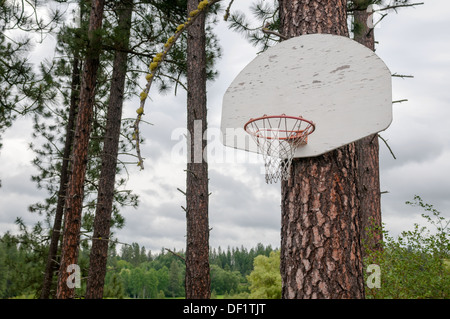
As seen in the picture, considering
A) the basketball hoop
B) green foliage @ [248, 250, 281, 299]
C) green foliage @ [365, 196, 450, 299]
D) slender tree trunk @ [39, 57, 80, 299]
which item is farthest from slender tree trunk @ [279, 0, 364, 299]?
green foliage @ [248, 250, 281, 299]

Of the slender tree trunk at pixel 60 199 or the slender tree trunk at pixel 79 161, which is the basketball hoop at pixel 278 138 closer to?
the slender tree trunk at pixel 79 161

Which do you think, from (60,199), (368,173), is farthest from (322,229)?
(60,199)

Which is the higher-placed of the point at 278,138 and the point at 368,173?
the point at 368,173

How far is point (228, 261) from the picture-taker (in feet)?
117

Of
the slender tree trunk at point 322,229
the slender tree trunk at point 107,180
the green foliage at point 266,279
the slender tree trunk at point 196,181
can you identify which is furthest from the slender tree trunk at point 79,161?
the green foliage at point 266,279

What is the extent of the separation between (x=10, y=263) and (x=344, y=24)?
32.9ft

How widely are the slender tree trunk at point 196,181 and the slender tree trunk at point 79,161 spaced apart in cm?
134

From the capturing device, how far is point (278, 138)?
2.65 meters

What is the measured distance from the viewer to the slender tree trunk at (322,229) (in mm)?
2289

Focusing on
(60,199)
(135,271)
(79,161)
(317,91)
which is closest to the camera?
(317,91)

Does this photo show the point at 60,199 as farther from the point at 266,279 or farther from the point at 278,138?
the point at 266,279

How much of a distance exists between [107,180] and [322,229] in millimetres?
4971
